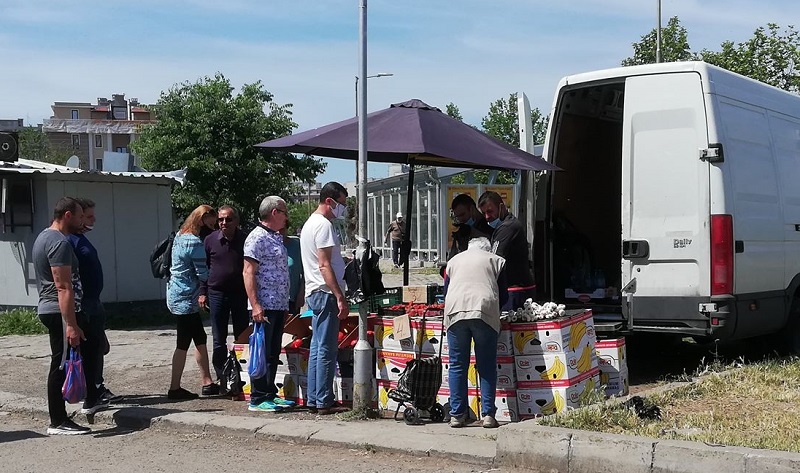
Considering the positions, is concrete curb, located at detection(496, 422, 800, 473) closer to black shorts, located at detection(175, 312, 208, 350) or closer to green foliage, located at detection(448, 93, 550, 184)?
black shorts, located at detection(175, 312, 208, 350)

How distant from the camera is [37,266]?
7.44 metres

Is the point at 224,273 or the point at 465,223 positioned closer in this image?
the point at 224,273

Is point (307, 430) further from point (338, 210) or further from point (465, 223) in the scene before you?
point (465, 223)

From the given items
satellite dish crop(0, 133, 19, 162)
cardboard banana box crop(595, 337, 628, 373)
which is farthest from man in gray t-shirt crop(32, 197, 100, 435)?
satellite dish crop(0, 133, 19, 162)

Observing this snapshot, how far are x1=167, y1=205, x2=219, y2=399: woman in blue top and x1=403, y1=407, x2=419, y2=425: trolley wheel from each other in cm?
233

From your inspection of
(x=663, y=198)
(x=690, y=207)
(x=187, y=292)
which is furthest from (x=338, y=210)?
(x=690, y=207)

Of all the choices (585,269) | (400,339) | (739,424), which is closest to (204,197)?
(585,269)

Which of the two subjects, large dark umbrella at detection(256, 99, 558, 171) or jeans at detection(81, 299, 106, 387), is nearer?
large dark umbrella at detection(256, 99, 558, 171)

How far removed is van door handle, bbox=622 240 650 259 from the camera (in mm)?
8539

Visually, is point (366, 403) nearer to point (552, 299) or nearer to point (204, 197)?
point (552, 299)

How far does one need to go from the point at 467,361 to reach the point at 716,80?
3.49 m

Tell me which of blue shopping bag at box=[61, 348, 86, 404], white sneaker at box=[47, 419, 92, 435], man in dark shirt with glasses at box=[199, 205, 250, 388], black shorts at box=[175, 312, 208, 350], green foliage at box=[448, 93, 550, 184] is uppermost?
green foliage at box=[448, 93, 550, 184]

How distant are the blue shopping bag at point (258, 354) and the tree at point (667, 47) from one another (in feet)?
71.2

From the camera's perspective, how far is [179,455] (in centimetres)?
679
